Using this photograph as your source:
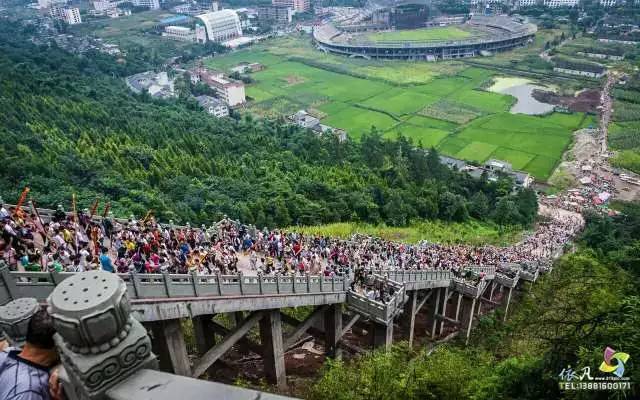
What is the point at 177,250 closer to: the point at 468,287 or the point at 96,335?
the point at 96,335

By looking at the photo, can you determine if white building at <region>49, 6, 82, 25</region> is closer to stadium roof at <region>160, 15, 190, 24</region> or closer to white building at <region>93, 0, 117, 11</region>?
white building at <region>93, 0, 117, 11</region>

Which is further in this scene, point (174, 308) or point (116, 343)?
point (174, 308)

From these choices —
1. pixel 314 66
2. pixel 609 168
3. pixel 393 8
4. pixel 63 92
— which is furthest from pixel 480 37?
pixel 63 92

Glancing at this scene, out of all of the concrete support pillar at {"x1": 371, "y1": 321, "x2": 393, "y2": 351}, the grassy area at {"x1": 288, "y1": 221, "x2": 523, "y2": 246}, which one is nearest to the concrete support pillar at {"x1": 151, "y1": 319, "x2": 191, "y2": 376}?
the concrete support pillar at {"x1": 371, "y1": 321, "x2": 393, "y2": 351}

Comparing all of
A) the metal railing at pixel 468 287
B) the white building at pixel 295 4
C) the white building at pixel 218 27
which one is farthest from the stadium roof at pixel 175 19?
the metal railing at pixel 468 287

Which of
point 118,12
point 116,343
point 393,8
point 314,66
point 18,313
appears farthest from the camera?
point 118,12

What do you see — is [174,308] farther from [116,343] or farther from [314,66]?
[314,66]

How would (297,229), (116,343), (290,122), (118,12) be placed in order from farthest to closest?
(118,12) → (290,122) → (297,229) → (116,343)
